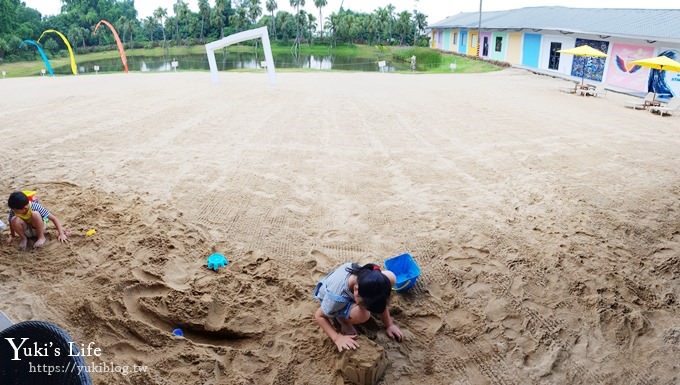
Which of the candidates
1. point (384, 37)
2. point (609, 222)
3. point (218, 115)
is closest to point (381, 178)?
point (609, 222)

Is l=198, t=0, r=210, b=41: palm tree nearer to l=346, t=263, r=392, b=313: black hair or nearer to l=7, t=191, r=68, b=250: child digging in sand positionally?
l=7, t=191, r=68, b=250: child digging in sand

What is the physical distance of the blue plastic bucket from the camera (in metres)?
4.09

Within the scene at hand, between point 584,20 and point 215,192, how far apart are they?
82.5ft

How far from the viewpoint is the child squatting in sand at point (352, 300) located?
3.00 metres

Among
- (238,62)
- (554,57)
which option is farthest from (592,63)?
(238,62)

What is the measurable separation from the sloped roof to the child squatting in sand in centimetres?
1792

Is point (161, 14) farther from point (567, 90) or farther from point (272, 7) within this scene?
point (567, 90)

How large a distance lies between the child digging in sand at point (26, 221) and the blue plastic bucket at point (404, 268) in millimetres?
3105

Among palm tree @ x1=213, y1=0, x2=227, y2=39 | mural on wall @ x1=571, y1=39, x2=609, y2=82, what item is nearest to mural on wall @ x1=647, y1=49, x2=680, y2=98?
mural on wall @ x1=571, y1=39, x2=609, y2=82

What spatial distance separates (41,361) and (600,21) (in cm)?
2683

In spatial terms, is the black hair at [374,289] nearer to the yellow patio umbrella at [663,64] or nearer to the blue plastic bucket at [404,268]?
the blue plastic bucket at [404,268]

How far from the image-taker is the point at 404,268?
425cm

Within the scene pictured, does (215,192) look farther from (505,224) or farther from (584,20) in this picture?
(584,20)

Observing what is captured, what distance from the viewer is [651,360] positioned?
11.2ft
